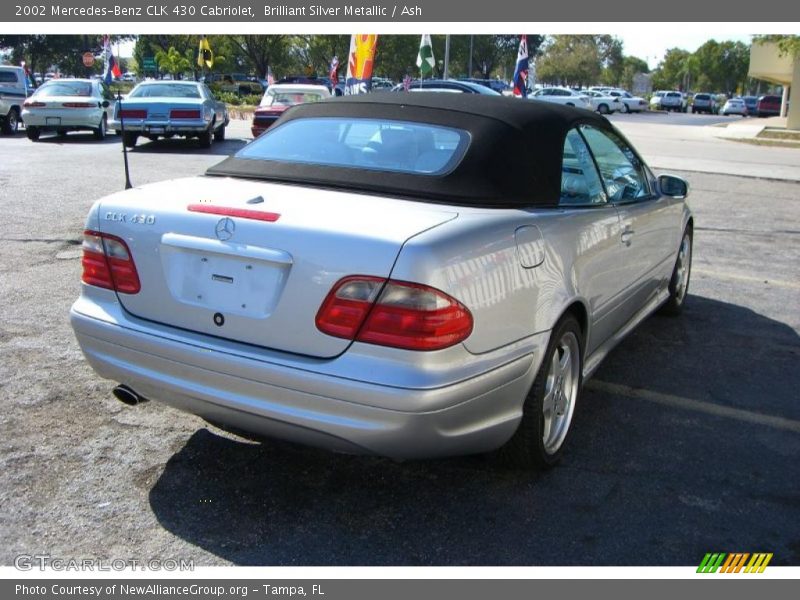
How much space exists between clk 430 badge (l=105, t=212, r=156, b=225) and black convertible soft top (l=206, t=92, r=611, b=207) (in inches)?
25.0

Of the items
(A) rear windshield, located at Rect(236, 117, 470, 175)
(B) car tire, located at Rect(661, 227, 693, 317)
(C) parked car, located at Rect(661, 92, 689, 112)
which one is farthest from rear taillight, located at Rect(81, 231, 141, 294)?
(C) parked car, located at Rect(661, 92, 689, 112)

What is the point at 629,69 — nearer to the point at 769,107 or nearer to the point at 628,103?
the point at 769,107

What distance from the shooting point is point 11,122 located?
23219 millimetres

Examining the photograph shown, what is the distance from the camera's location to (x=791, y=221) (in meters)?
10.9

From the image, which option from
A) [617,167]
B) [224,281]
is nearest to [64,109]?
[617,167]

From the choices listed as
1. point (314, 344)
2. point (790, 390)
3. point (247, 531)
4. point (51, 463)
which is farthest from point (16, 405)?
point (790, 390)

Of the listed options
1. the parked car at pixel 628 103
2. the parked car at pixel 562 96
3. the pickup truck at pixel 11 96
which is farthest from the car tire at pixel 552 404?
the parked car at pixel 628 103

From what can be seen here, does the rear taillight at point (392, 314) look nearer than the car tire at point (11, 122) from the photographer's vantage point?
Yes

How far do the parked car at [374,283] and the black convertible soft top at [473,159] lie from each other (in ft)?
0.03

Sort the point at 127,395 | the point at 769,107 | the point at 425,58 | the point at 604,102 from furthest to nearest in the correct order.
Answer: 1. the point at 769,107
2. the point at 604,102
3. the point at 425,58
4. the point at 127,395

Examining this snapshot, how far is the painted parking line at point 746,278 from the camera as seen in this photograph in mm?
7152

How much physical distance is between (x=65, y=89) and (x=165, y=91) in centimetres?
394

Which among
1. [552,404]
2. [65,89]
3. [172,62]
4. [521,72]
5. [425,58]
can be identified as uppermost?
[172,62]

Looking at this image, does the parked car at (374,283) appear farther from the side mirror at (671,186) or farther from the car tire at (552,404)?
the side mirror at (671,186)
